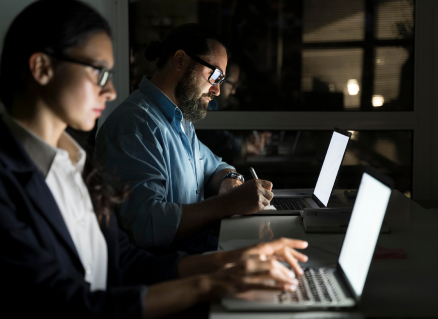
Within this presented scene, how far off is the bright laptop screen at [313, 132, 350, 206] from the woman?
90cm

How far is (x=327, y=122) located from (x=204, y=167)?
1276 millimetres

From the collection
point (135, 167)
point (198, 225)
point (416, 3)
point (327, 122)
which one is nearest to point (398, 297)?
point (198, 225)

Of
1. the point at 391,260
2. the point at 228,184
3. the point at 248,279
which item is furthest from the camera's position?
the point at 228,184

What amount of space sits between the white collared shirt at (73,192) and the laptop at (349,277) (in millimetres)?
339

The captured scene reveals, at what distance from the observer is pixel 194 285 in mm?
953

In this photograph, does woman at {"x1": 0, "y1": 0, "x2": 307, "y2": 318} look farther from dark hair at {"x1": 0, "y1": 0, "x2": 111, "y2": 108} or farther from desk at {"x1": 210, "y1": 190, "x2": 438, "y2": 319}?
desk at {"x1": 210, "y1": 190, "x2": 438, "y2": 319}

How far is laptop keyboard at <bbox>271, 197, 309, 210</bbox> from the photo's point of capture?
1906 mm

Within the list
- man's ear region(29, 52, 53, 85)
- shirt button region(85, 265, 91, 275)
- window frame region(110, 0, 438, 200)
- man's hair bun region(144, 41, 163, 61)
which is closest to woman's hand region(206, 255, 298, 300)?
shirt button region(85, 265, 91, 275)

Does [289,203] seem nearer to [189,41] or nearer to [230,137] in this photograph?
[189,41]

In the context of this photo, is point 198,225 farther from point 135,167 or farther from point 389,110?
point 389,110

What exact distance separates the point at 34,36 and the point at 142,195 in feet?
2.54

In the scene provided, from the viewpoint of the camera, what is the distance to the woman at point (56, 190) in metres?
0.82

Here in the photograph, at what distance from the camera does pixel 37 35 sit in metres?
0.89

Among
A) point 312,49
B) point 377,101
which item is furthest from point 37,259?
point 377,101
